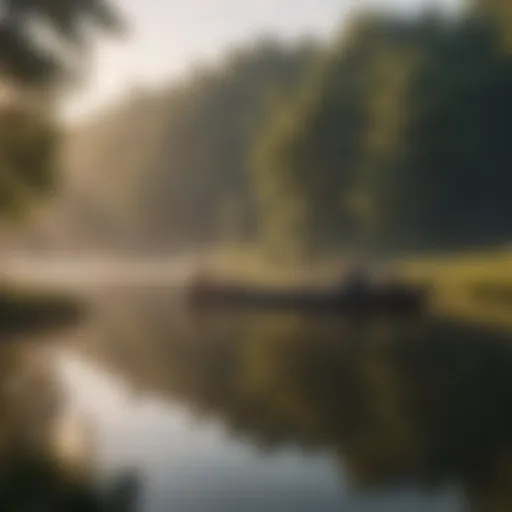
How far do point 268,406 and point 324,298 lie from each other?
0.34 metres

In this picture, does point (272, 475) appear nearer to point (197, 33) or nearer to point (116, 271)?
point (116, 271)

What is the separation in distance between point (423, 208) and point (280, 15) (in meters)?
0.43

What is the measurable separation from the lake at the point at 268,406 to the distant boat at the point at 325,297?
0.09ft

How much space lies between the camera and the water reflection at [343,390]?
2.70 ft

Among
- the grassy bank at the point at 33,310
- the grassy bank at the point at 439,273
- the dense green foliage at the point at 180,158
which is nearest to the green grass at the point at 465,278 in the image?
the grassy bank at the point at 439,273

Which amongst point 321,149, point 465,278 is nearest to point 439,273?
point 465,278

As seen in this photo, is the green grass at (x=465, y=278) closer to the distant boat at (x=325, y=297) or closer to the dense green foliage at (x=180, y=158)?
the distant boat at (x=325, y=297)

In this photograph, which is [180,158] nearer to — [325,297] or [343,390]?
[325,297]

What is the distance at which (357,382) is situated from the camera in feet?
3.60

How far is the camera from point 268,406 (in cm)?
102

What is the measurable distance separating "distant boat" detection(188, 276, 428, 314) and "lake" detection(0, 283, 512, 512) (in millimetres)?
26

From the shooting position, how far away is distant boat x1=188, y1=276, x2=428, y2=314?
129cm

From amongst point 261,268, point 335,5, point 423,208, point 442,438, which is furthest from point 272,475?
point 335,5

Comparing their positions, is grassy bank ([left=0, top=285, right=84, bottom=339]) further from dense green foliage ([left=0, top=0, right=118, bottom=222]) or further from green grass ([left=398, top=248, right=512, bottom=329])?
green grass ([left=398, top=248, right=512, bottom=329])
